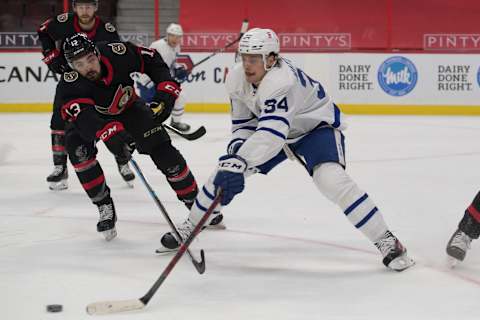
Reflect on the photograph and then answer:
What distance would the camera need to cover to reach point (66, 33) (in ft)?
16.2

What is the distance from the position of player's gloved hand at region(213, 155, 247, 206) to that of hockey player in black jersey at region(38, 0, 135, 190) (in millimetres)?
A: 1618

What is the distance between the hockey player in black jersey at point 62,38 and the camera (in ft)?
15.6

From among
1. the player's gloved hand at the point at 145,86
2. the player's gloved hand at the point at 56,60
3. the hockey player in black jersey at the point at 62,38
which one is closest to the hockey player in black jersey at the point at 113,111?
the hockey player in black jersey at the point at 62,38

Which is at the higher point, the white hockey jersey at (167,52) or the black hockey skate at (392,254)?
the black hockey skate at (392,254)

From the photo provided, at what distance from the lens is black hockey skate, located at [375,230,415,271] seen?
317cm

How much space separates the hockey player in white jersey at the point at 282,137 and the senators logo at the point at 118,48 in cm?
66

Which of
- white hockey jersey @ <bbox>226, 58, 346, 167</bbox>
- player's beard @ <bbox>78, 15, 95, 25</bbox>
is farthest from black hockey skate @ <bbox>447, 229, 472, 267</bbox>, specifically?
player's beard @ <bbox>78, 15, 95, 25</bbox>

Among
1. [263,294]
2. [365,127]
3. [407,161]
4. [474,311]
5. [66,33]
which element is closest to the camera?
[474,311]

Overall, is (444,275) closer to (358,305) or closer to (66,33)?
(358,305)

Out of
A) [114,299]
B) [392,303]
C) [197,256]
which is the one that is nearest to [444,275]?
[392,303]

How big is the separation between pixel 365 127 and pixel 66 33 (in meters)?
4.20

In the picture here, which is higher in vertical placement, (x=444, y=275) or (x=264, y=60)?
(x=264, y=60)

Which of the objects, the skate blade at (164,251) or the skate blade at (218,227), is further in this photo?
the skate blade at (218,227)

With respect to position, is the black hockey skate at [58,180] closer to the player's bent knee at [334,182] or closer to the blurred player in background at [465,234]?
the player's bent knee at [334,182]
